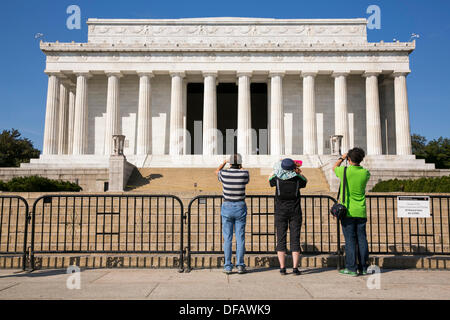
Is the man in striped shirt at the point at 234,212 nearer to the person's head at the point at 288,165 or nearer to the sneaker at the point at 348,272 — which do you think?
the person's head at the point at 288,165

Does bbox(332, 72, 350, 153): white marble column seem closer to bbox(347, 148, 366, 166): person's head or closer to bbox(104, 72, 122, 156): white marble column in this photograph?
bbox(104, 72, 122, 156): white marble column

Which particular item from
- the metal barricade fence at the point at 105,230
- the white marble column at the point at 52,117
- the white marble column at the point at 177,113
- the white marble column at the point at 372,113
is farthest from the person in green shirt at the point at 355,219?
the white marble column at the point at 52,117

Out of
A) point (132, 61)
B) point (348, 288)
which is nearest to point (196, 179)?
point (132, 61)

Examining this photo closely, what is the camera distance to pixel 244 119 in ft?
124

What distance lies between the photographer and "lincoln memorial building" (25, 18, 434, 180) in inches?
1483

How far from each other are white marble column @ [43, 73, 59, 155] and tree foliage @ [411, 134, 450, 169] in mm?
46755

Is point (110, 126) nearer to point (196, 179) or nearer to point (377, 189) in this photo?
point (196, 179)

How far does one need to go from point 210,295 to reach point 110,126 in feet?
115

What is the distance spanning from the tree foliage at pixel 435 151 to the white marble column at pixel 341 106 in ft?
58.8

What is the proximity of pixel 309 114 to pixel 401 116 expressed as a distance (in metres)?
9.58

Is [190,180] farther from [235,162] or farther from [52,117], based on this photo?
[52,117]

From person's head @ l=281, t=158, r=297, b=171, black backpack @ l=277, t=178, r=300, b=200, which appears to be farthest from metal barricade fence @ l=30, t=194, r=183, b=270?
person's head @ l=281, t=158, r=297, b=171
